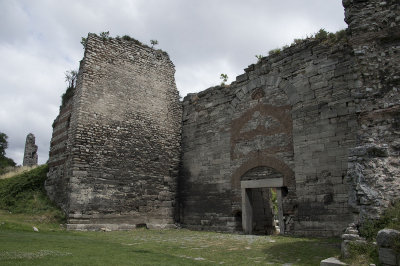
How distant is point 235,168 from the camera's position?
11711mm

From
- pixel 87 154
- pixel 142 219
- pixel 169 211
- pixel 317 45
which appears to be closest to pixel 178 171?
pixel 169 211

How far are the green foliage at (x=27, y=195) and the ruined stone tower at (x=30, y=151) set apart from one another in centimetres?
904

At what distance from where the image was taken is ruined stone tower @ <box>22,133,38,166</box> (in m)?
22.4

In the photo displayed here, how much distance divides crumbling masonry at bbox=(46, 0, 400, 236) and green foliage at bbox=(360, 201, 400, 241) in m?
0.69

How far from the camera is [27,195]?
12.4 meters

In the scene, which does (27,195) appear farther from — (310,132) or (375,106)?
(375,106)

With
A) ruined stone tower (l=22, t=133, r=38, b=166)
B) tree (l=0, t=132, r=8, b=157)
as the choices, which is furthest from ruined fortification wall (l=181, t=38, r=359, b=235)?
tree (l=0, t=132, r=8, b=157)

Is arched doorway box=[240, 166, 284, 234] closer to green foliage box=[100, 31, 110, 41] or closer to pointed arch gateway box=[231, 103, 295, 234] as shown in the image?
pointed arch gateway box=[231, 103, 295, 234]

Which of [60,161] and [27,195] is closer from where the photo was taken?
[60,161]

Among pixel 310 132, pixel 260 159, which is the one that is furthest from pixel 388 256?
pixel 260 159

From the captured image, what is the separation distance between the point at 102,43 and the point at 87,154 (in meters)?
4.49

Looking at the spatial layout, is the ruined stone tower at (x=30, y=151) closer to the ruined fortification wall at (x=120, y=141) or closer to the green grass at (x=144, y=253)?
the ruined fortification wall at (x=120, y=141)

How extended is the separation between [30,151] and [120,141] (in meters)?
13.7

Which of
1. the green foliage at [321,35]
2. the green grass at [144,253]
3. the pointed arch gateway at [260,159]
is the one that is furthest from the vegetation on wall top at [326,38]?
the green grass at [144,253]
